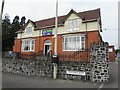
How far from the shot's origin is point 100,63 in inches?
563

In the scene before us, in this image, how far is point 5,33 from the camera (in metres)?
49.0

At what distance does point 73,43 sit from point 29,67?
873 centimetres

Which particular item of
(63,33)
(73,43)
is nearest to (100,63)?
(73,43)

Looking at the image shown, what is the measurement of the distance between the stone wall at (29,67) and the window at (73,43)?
8.12m

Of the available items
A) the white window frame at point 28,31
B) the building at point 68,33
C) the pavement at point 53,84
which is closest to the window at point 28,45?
the building at point 68,33

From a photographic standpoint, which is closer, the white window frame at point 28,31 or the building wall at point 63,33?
the building wall at point 63,33

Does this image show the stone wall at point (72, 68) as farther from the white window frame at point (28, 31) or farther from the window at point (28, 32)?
the window at point (28, 32)

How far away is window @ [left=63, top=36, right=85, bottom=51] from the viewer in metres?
24.2

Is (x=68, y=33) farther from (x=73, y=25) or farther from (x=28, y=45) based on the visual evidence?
→ (x=28, y=45)

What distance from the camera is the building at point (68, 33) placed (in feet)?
78.7

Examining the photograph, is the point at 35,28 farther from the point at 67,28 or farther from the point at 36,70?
the point at 36,70

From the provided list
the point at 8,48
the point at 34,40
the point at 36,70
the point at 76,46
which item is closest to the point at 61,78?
the point at 36,70

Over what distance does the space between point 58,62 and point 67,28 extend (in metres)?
10.9

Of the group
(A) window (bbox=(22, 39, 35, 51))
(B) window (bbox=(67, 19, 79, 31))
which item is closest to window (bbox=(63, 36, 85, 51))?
(B) window (bbox=(67, 19, 79, 31))
